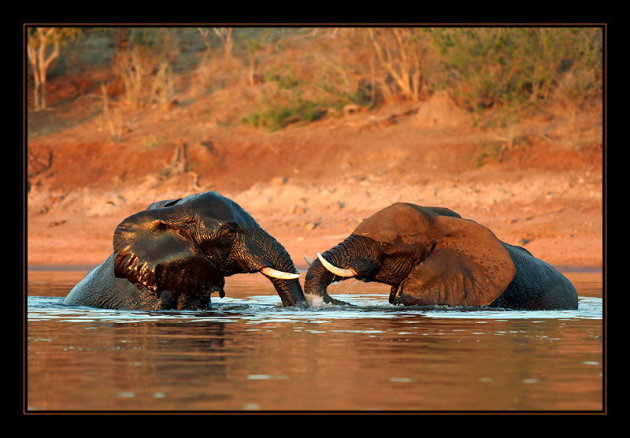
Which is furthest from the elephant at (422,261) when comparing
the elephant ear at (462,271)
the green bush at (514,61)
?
the green bush at (514,61)

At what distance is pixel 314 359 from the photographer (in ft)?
21.5

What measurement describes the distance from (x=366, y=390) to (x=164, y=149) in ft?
60.5

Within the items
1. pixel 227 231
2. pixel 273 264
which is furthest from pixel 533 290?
pixel 227 231

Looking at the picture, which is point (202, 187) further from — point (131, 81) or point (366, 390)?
point (366, 390)

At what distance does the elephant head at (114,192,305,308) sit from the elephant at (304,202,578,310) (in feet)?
1.97

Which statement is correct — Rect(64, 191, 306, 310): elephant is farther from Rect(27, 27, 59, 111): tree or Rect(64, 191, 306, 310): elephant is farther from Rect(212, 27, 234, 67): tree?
Rect(212, 27, 234, 67): tree

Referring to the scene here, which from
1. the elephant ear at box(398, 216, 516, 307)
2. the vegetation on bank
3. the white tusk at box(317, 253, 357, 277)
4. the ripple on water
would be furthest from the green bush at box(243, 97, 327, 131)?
the white tusk at box(317, 253, 357, 277)

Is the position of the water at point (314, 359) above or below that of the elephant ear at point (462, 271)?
below

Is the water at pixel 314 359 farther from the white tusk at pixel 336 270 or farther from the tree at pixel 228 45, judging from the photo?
the tree at pixel 228 45

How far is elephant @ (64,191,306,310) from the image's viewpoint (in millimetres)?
8984

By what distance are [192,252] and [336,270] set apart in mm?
1263

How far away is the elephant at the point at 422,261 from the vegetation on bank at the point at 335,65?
1265 centimetres

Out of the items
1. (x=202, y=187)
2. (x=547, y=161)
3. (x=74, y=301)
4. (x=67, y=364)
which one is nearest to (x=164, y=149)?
(x=202, y=187)

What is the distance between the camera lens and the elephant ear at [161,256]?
29.6 ft
